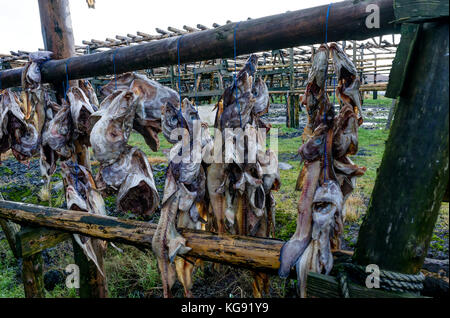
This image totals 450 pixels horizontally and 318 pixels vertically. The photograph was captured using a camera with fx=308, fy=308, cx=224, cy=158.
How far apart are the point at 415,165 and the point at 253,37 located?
97 cm

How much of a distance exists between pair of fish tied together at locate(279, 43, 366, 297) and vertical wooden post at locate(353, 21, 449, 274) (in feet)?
0.58

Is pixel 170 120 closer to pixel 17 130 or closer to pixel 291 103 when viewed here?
pixel 17 130

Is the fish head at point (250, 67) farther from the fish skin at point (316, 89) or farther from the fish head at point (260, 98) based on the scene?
the fish skin at point (316, 89)

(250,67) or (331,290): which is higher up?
(250,67)

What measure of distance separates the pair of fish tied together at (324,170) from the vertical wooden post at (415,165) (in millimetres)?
177

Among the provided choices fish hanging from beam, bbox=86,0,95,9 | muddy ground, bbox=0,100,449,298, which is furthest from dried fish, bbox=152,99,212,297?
fish hanging from beam, bbox=86,0,95,9

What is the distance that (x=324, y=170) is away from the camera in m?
1.35

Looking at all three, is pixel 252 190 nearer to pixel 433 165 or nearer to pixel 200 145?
pixel 200 145

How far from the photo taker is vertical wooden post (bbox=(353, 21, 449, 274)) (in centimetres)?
100

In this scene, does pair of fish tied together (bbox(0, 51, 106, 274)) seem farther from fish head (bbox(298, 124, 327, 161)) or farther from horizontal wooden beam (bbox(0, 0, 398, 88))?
fish head (bbox(298, 124, 327, 161))

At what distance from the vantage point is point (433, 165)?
1.02 metres

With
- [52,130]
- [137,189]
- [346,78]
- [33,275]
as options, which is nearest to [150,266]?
[33,275]

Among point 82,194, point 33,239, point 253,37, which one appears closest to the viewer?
point 253,37

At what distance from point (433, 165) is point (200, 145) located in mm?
1011
